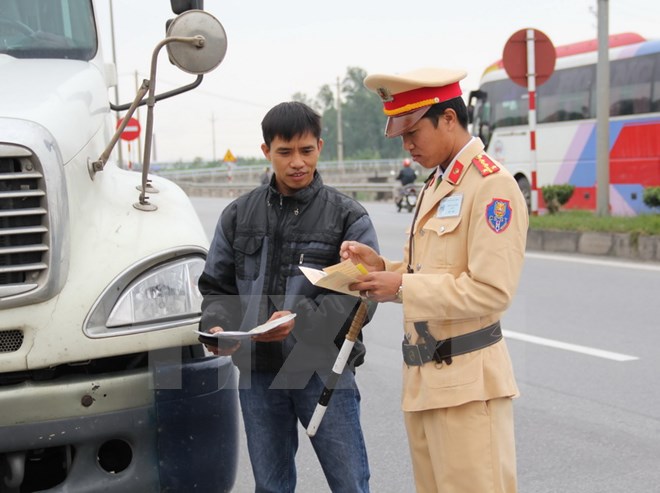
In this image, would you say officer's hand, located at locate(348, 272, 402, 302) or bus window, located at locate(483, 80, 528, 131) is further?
bus window, located at locate(483, 80, 528, 131)

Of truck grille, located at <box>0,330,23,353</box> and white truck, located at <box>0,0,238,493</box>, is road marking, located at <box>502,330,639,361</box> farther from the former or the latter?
truck grille, located at <box>0,330,23,353</box>

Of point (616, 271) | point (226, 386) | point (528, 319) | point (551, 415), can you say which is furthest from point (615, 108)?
point (226, 386)

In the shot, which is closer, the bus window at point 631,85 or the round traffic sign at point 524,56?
the round traffic sign at point 524,56

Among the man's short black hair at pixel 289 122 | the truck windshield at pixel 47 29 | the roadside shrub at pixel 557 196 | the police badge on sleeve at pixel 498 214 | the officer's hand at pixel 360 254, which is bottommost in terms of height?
the roadside shrub at pixel 557 196

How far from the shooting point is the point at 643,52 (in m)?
18.8

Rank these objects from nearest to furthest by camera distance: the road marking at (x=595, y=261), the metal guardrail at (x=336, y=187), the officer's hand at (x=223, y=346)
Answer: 1. the officer's hand at (x=223, y=346)
2. the road marking at (x=595, y=261)
3. the metal guardrail at (x=336, y=187)

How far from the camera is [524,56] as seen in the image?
13773mm

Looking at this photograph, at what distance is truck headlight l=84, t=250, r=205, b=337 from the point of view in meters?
3.15

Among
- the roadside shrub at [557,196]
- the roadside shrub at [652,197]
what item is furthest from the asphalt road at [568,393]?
the roadside shrub at [557,196]

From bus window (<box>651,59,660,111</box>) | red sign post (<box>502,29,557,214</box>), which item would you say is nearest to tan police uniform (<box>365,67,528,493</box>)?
red sign post (<box>502,29,557,214</box>)

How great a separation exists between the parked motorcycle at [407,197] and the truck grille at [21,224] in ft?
75.4

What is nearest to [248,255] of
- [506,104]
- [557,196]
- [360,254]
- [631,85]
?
[360,254]

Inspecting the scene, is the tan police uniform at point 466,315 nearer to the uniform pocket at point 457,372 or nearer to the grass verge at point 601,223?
the uniform pocket at point 457,372

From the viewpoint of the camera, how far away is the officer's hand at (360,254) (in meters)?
2.93
